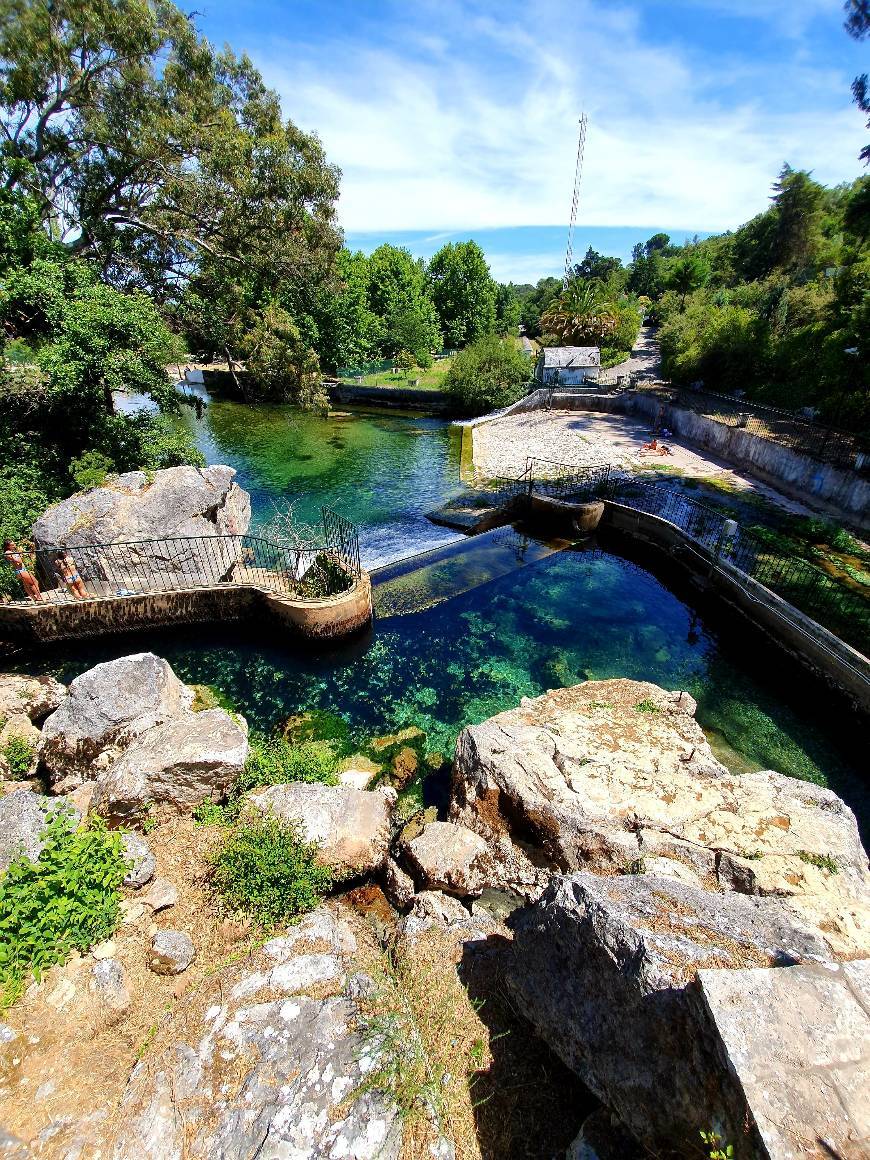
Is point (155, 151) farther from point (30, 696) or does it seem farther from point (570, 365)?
point (570, 365)

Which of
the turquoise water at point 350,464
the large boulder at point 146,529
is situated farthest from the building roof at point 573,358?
the large boulder at point 146,529

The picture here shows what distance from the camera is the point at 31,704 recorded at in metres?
11.9

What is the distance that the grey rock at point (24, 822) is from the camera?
6.91 metres

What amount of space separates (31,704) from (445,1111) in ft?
39.9

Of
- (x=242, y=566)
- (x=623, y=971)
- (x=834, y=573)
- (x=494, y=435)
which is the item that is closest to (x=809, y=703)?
(x=834, y=573)

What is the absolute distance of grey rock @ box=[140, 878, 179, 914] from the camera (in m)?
7.17

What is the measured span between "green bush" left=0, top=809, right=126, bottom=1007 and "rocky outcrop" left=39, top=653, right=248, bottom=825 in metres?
1.40

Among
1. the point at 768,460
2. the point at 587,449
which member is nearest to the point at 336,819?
the point at 768,460

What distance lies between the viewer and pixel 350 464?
32.1 m

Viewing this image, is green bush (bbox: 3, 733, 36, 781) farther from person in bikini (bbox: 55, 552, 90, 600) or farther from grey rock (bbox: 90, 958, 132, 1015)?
person in bikini (bbox: 55, 552, 90, 600)

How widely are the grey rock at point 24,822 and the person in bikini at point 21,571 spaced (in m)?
9.37

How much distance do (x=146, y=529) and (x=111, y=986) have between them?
14103 millimetres

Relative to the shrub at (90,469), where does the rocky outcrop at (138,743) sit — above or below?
below

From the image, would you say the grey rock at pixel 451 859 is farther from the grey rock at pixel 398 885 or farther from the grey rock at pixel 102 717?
the grey rock at pixel 102 717
